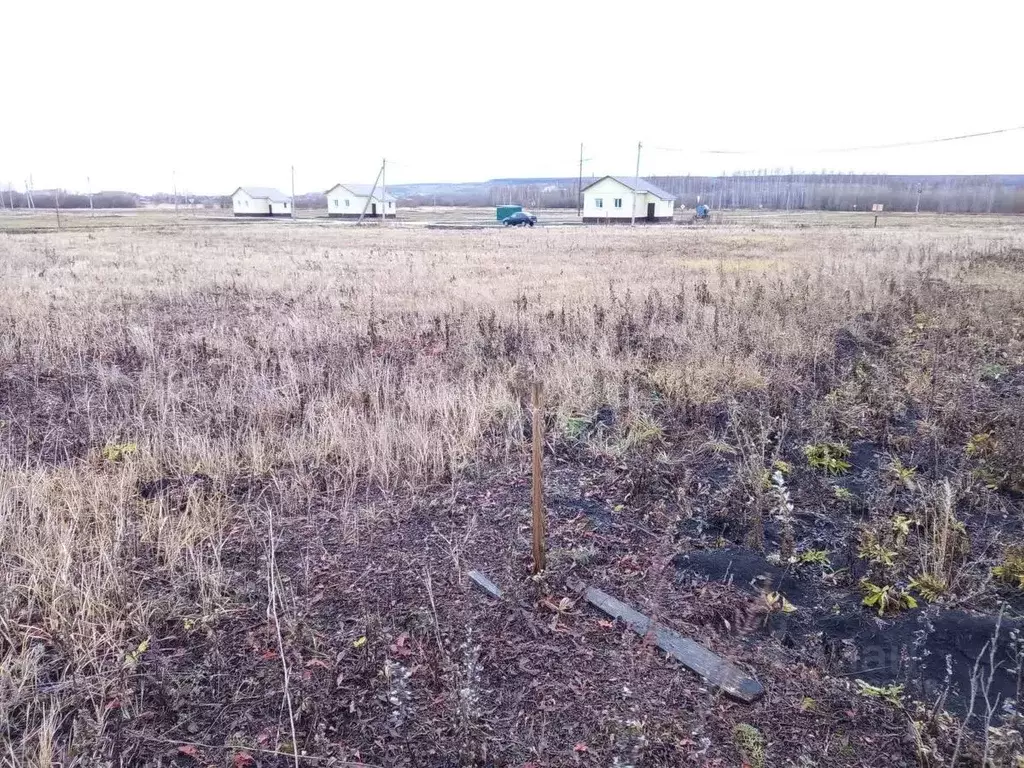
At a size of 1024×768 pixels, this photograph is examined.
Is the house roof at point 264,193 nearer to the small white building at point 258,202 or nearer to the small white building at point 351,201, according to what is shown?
the small white building at point 258,202

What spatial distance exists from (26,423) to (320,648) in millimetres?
4475

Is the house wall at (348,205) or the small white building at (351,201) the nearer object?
the small white building at (351,201)

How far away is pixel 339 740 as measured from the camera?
260 cm

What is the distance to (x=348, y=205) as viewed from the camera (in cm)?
7100

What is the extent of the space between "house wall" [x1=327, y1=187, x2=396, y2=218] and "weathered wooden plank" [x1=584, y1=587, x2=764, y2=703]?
229ft

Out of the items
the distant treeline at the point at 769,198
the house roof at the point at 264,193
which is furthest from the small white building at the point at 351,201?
the distant treeline at the point at 769,198

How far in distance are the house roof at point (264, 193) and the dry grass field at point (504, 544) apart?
236 ft

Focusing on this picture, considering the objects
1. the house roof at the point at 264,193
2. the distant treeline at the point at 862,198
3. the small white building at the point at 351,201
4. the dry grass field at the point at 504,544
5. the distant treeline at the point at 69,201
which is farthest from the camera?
the distant treeline at the point at 69,201

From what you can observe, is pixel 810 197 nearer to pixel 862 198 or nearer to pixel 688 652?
pixel 862 198

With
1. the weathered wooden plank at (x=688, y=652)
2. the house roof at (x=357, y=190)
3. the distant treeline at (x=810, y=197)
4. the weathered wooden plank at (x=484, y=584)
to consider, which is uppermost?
the distant treeline at (x=810, y=197)

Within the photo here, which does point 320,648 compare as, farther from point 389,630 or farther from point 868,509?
point 868,509

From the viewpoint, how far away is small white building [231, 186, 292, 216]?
7425 cm

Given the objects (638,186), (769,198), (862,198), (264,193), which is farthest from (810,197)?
(264,193)

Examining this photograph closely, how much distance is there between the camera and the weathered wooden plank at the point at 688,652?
2803mm
